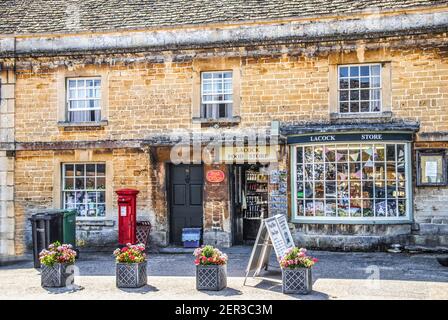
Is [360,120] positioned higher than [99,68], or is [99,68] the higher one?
[99,68]

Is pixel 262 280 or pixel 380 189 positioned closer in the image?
pixel 262 280

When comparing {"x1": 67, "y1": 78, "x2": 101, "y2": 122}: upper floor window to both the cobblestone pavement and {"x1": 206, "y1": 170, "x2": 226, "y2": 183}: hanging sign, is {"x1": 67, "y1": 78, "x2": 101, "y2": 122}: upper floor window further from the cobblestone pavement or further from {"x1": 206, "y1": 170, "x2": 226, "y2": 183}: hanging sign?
the cobblestone pavement

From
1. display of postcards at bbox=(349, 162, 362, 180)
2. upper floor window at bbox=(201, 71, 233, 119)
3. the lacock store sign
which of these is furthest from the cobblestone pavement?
upper floor window at bbox=(201, 71, 233, 119)

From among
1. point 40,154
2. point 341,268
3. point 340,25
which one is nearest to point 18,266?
point 40,154

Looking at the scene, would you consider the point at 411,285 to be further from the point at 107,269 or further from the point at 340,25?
the point at 340,25

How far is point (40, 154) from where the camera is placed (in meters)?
16.0

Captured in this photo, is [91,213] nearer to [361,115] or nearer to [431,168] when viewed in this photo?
[361,115]

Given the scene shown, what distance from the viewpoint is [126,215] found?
47.7 feet

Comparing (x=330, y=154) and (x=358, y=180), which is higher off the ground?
(x=330, y=154)

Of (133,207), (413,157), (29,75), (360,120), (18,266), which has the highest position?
(29,75)

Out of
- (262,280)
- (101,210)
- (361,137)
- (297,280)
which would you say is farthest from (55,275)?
(361,137)

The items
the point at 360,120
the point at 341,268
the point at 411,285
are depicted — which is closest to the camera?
the point at 411,285

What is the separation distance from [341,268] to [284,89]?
206 inches

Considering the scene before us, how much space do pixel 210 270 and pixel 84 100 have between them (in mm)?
8194
